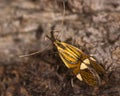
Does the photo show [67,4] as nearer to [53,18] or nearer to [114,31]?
[53,18]

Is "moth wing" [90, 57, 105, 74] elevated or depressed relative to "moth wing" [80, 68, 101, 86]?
elevated

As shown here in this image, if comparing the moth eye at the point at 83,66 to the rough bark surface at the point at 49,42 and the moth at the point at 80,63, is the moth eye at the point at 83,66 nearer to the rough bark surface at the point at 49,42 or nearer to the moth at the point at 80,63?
the moth at the point at 80,63

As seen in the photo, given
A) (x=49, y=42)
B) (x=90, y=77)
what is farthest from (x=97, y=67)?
(x=49, y=42)

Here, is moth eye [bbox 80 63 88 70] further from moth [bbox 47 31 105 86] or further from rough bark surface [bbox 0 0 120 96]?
rough bark surface [bbox 0 0 120 96]

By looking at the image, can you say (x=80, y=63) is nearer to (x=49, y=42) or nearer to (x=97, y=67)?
(x=97, y=67)

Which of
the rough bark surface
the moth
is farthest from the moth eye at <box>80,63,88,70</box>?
the rough bark surface

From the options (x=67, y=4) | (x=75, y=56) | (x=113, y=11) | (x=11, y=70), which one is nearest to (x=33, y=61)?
(x=11, y=70)
